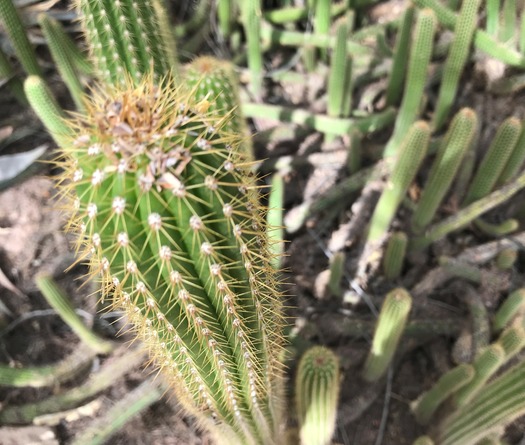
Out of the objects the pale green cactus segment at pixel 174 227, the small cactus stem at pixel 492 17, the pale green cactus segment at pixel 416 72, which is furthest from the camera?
the small cactus stem at pixel 492 17

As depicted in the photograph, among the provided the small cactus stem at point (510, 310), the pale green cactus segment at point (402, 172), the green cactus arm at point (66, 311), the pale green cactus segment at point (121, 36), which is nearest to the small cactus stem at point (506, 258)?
the small cactus stem at point (510, 310)

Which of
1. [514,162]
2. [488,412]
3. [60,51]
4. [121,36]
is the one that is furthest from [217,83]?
[488,412]

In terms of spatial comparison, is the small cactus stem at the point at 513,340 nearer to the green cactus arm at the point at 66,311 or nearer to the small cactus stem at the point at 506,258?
the small cactus stem at the point at 506,258

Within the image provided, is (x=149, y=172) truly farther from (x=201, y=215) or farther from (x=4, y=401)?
(x=4, y=401)

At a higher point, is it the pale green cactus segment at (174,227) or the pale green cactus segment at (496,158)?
the pale green cactus segment at (174,227)

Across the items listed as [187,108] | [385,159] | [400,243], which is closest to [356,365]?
[400,243]

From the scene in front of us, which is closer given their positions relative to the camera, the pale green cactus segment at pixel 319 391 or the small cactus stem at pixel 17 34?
the pale green cactus segment at pixel 319 391

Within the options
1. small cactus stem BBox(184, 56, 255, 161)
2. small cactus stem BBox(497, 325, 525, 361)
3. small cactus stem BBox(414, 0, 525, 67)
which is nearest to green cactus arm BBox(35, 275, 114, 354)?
small cactus stem BBox(184, 56, 255, 161)
